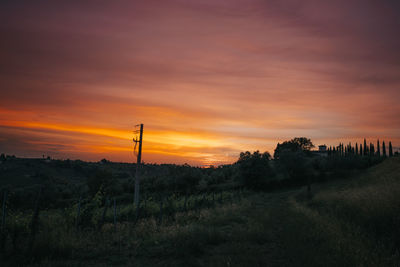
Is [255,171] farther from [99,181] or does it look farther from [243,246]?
[243,246]

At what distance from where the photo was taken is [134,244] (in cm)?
1072

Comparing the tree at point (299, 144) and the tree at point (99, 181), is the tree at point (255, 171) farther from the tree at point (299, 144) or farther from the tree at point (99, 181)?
the tree at point (299, 144)

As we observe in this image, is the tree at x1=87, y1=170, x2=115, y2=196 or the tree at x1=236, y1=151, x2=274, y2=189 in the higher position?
the tree at x1=236, y1=151, x2=274, y2=189

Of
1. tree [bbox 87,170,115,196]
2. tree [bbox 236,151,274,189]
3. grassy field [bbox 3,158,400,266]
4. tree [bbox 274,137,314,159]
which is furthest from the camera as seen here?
tree [bbox 274,137,314,159]

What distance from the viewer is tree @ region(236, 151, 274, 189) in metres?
61.6

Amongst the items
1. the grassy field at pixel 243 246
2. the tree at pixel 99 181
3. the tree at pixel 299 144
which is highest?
the tree at pixel 299 144

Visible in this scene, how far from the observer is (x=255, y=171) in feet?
202

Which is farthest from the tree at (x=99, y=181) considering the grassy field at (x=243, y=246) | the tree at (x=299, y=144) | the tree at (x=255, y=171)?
the tree at (x=299, y=144)

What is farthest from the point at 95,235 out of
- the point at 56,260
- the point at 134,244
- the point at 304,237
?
the point at 304,237

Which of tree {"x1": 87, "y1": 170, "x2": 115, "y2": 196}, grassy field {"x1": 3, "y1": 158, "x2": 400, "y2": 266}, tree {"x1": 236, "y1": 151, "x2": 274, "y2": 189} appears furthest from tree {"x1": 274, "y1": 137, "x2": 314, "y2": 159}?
grassy field {"x1": 3, "y1": 158, "x2": 400, "y2": 266}

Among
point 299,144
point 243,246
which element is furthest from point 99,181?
point 299,144

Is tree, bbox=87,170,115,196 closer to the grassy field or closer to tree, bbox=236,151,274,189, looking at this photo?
tree, bbox=236,151,274,189

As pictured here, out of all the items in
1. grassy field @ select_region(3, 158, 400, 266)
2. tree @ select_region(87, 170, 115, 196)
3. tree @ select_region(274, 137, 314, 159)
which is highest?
tree @ select_region(274, 137, 314, 159)

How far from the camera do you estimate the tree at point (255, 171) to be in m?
61.6
